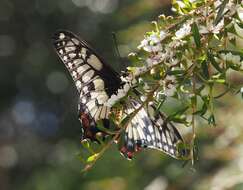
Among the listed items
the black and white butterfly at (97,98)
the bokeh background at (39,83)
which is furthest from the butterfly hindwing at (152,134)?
the bokeh background at (39,83)

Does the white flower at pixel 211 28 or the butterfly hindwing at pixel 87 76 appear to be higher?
the white flower at pixel 211 28

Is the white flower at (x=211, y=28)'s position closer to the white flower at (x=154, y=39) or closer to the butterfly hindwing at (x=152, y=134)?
the white flower at (x=154, y=39)

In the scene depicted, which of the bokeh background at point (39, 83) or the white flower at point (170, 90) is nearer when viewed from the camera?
the white flower at point (170, 90)

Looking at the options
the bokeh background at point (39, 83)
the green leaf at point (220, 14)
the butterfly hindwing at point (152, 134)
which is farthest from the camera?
the bokeh background at point (39, 83)

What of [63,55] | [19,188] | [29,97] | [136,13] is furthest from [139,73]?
[29,97]

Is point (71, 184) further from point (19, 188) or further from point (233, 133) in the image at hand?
point (233, 133)

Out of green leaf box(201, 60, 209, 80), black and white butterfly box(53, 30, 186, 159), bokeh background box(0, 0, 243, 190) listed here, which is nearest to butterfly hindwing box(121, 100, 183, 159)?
black and white butterfly box(53, 30, 186, 159)

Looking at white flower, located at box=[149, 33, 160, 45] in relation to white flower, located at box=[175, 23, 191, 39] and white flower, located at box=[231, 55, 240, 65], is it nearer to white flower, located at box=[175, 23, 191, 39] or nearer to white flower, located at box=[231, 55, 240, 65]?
white flower, located at box=[175, 23, 191, 39]
